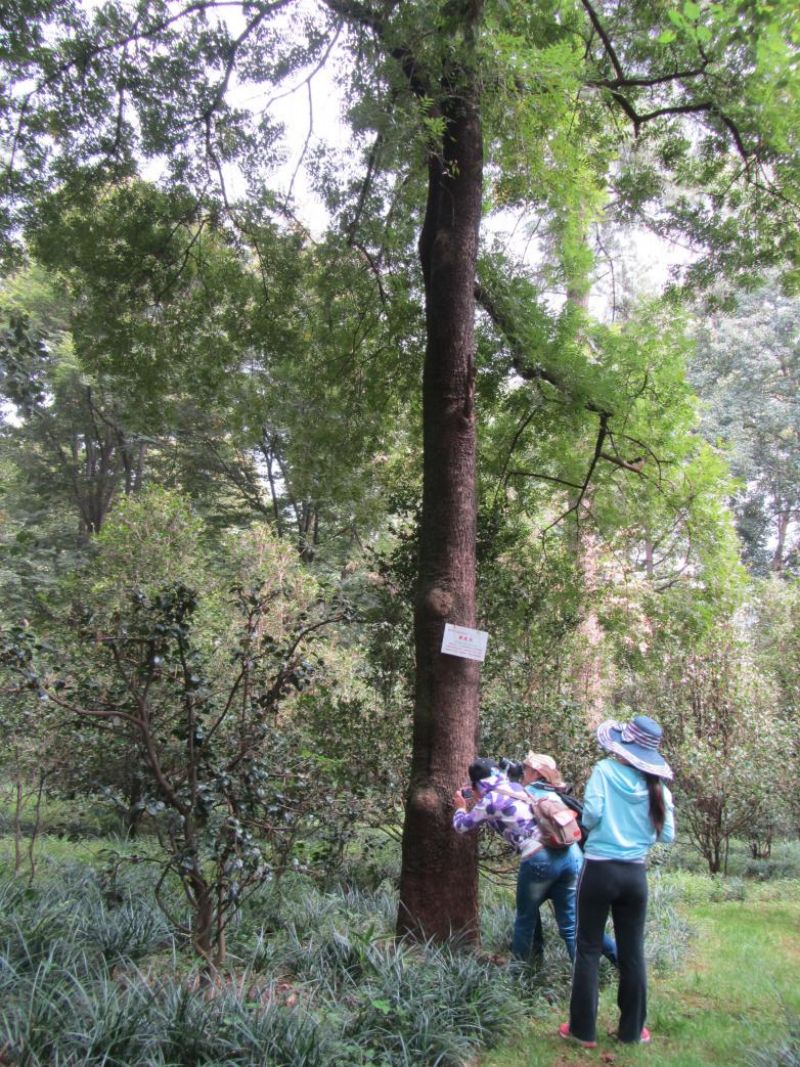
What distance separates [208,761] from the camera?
3.86 metres

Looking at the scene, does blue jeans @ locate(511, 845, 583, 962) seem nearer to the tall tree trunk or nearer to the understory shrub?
the understory shrub

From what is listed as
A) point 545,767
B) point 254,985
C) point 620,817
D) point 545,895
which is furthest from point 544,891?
point 254,985

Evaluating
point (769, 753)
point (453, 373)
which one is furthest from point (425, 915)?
point (769, 753)

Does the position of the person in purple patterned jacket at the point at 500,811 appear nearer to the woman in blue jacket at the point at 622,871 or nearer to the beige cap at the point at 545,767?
the beige cap at the point at 545,767

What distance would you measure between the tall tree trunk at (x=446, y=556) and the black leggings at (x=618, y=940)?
819 mm

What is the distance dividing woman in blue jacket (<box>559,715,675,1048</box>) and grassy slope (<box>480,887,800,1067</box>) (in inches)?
4.9

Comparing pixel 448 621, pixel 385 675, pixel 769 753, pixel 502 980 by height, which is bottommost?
pixel 502 980

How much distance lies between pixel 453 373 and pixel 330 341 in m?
3.81

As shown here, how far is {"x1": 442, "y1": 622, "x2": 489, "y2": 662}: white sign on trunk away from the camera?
4.48m

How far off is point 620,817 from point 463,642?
4.46 feet

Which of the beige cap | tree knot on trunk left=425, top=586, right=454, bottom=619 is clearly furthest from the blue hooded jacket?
tree knot on trunk left=425, top=586, right=454, bottom=619

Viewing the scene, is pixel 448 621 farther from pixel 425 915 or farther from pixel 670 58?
pixel 670 58

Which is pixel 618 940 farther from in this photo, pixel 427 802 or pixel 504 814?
pixel 427 802

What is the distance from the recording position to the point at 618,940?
144 inches
